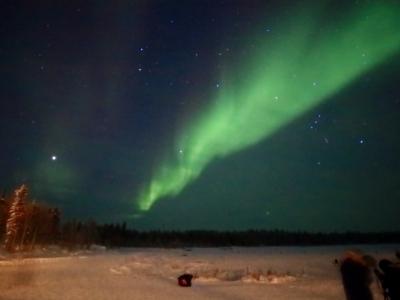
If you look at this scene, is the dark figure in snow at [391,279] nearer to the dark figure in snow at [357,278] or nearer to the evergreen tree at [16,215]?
the dark figure in snow at [357,278]

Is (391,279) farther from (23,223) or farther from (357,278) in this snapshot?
(23,223)

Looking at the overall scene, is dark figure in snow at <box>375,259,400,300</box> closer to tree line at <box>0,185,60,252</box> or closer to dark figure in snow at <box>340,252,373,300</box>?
dark figure in snow at <box>340,252,373,300</box>

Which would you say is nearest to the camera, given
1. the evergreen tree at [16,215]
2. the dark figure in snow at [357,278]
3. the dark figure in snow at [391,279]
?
the dark figure in snow at [357,278]

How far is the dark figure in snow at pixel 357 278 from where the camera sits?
8586mm

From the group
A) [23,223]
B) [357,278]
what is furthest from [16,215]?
[357,278]

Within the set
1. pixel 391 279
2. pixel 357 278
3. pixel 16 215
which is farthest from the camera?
pixel 16 215

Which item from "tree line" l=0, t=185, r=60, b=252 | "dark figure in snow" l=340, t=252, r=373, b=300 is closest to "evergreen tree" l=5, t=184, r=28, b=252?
"tree line" l=0, t=185, r=60, b=252

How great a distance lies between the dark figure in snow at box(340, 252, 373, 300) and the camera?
8586 mm

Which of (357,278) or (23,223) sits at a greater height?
(23,223)

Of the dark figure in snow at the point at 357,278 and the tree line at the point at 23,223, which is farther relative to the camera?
the tree line at the point at 23,223

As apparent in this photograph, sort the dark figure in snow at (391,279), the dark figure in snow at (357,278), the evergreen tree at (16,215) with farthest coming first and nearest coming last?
the evergreen tree at (16,215) → the dark figure in snow at (391,279) → the dark figure in snow at (357,278)

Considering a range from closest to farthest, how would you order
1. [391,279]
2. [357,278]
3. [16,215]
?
[357,278]
[391,279]
[16,215]

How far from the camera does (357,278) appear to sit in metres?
8.65

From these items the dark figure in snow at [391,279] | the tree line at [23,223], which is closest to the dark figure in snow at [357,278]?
the dark figure in snow at [391,279]
